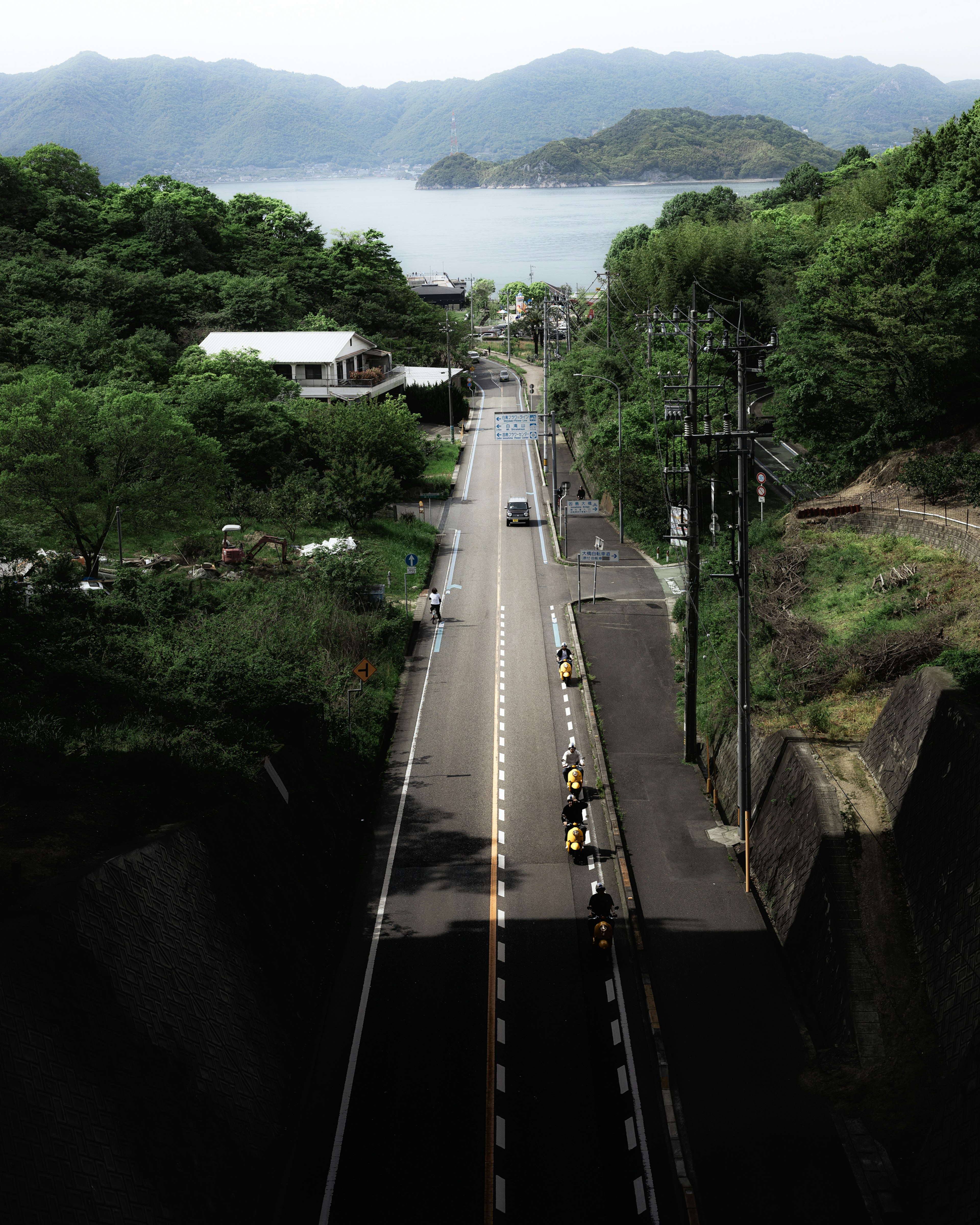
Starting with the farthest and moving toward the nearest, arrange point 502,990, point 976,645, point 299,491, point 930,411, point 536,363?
point 536,363 < point 299,491 < point 930,411 < point 976,645 < point 502,990

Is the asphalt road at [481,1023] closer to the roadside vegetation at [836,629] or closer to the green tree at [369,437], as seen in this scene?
the roadside vegetation at [836,629]

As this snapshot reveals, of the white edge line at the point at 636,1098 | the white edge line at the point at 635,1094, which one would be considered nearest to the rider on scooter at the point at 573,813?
the white edge line at the point at 635,1094

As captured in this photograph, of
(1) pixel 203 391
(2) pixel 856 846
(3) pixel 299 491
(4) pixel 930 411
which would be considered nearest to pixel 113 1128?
(2) pixel 856 846

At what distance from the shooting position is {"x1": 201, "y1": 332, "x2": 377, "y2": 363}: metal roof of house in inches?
2736

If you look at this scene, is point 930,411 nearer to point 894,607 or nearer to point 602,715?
point 894,607

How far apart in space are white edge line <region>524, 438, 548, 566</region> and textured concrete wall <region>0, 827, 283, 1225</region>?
34.0 meters

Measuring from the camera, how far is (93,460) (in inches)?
1475

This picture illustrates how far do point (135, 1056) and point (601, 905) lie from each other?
30.8 feet

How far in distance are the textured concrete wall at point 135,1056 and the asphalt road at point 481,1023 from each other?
151cm

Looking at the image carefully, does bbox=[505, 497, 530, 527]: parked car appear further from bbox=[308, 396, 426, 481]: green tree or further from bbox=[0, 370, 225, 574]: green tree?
bbox=[0, 370, 225, 574]: green tree

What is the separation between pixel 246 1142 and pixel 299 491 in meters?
38.8

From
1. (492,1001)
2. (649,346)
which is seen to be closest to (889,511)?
(649,346)

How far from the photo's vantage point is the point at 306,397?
64.6m

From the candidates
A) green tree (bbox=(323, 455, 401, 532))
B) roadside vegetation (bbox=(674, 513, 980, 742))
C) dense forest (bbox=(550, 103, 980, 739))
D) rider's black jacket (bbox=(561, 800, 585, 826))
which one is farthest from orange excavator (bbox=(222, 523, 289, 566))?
rider's black jacket (bbox=(561, 800, 585, 826))
